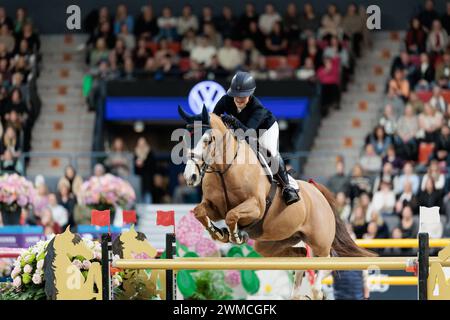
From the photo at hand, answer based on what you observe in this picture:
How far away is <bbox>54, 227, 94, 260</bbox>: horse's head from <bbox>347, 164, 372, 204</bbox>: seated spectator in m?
7.03

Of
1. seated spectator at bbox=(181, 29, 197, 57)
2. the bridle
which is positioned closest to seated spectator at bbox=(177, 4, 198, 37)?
seated spectator at bbox=(181, 29, 197, 57)

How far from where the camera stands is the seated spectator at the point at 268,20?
1914cm

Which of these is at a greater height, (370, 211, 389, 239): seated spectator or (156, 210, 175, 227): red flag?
(156, 210, 175, 227): red flag

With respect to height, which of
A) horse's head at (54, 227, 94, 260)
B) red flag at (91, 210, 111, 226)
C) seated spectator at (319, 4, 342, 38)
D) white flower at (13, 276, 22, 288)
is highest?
seated spectator at (319, 4, 342, 38)

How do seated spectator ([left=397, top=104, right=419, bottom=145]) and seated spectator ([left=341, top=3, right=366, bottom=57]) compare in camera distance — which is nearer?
seated spectator ([left=397, top=104, right=419, bottom=145])

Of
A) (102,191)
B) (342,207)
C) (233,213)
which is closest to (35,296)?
(233,213)

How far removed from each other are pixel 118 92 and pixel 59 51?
2443 mm

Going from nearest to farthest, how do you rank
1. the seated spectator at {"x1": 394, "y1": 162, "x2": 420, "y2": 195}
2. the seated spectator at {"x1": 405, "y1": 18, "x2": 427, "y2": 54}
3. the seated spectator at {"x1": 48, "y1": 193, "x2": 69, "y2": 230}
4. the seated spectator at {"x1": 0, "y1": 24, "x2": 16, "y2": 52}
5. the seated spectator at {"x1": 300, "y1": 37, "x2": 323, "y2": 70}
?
1. the seated spectator at {"x1": 48, "y1": 193, "x2": 69, "y2": 230}
2. the seated spectator at {"x1": 394, "y1": 162, "x2": 420, "y2": 195}
3. the seated spectator at {"x1": 405, "y1": 18, "x2": 427, "y2": 54}
4. the seated spectator at {"x1": 300, "y1": 37, "x2": 323, "y2": 70}
5. the seated spectator at {"x1": 0, "y1": 24, "x2": 16, "y2": 52}

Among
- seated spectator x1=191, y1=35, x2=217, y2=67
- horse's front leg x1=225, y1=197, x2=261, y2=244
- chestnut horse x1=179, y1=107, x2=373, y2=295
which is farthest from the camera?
seated spectator x1=191, y1=35, x2=217, y2=67

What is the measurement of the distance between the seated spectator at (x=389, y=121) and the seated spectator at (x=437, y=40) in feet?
5.51

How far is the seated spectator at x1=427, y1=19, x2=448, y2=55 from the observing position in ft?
59.1

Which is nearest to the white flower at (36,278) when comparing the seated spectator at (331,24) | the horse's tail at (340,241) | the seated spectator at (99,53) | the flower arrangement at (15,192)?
the horse's tail at (340,241)

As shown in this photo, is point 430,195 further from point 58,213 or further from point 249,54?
point 249,54

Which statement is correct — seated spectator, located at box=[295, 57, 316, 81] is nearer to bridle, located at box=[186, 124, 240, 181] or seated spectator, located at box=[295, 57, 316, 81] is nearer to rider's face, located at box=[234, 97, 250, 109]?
rider's face, located at box=[234, 97, 250, 109]
